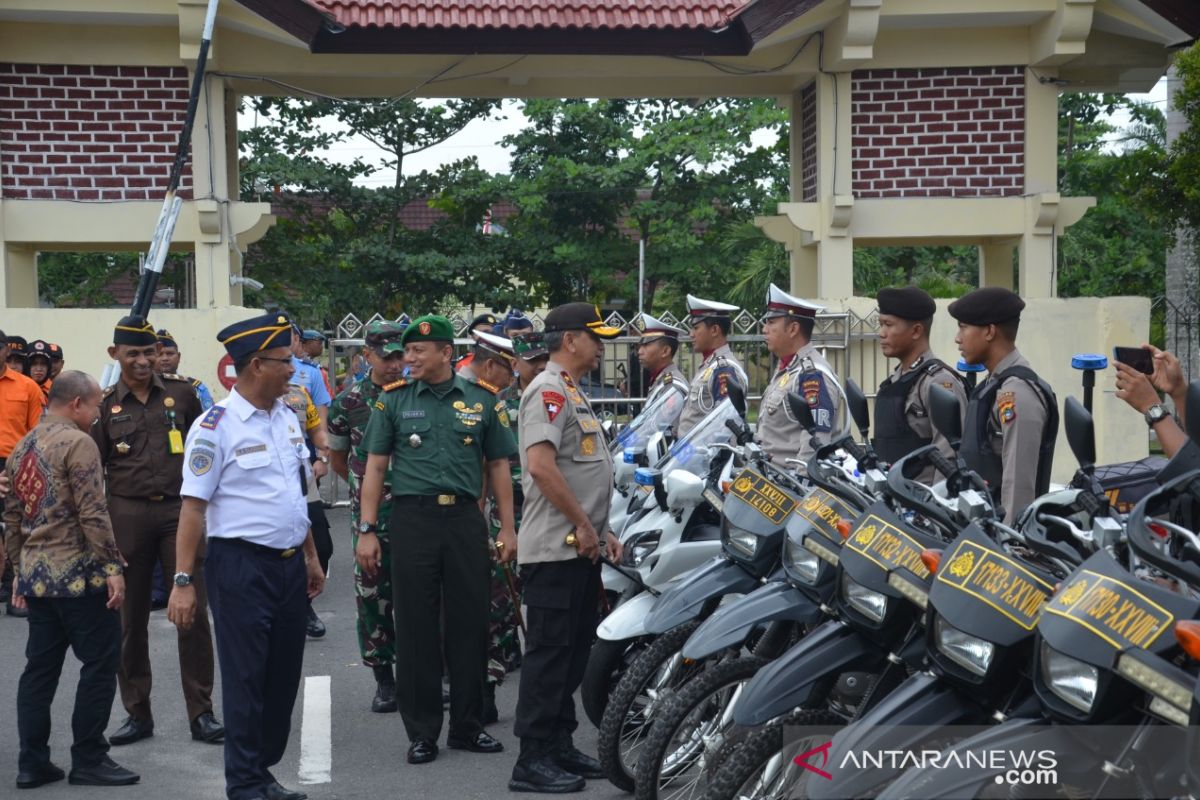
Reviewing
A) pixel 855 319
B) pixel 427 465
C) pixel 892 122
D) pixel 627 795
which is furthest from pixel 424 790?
pixel 892 122

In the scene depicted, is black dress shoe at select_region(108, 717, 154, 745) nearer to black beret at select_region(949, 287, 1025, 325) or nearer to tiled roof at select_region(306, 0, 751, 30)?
black beret at select_region(949, 287, 1025, 325)

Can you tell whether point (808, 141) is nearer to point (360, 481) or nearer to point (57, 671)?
point (360, 481)

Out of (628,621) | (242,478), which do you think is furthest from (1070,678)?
(242,478)

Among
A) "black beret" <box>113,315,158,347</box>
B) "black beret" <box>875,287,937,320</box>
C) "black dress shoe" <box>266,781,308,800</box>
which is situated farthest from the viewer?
"black beret" <box>113,315,158,347</box>

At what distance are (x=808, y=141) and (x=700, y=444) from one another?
8.12 meters

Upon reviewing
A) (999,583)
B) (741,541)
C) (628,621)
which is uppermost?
(999,583)

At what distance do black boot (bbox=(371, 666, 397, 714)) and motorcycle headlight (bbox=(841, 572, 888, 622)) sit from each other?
3527mm

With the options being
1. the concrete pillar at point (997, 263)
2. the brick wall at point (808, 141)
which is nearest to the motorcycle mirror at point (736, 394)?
the brick wall at point (808, 141)

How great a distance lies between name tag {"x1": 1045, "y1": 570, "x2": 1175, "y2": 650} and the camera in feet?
8.89

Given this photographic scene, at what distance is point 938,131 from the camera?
12.9 metres

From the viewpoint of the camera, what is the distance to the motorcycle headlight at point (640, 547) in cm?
586

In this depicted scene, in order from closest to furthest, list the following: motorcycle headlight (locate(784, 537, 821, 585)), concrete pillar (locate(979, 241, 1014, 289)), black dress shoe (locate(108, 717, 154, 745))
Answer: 1. motorcycle headlight (locate(784, 537, 821, 585))
2. black dress shoe (locate(108, 717, 154, 745))
3. concrete pillar (locate(979, 241, 1014, 289))

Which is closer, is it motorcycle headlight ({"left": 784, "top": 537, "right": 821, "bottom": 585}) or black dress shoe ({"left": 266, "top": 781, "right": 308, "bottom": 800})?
motorcycle headlight ({"left": 784, "top": 537, "right": 821, "bottom": 585})

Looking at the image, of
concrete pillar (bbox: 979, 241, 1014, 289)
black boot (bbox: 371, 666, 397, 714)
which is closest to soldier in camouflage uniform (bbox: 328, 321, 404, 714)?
black boot (bbox: 371, 666, 397, 714)
